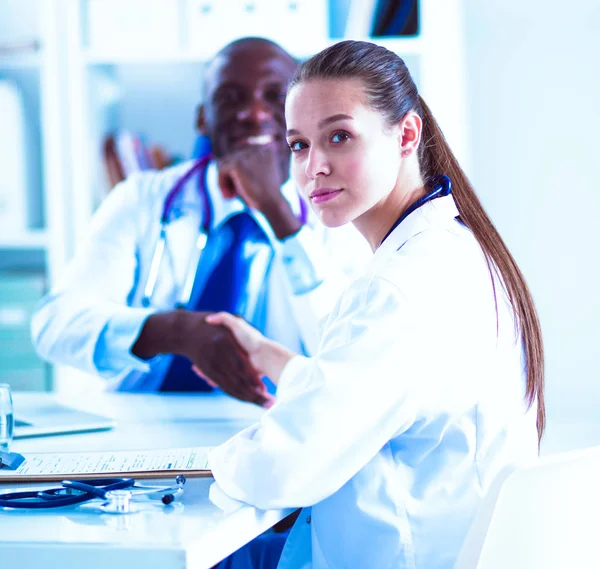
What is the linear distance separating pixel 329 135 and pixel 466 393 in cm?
44

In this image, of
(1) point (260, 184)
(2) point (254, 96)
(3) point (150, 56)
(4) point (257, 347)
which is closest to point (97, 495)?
(4) point (257, 347)

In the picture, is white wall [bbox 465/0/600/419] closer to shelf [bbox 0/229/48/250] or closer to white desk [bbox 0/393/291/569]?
shelf [bbox 0/229/48/250]

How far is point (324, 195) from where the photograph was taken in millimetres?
1293

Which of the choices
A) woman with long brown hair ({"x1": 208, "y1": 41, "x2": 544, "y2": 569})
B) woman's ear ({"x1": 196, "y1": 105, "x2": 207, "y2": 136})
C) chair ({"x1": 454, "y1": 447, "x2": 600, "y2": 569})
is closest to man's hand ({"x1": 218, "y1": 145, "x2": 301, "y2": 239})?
woman's ear ({"x1": 196, "y1": 105, "x2": 207, "y2": 136})

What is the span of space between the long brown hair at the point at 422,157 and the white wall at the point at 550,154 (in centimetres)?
119

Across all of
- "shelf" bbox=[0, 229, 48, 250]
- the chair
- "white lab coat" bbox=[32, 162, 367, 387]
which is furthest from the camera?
"shelf" bbox=[0, 229, 48, 250]

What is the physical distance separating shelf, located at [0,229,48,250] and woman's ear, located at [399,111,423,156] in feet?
4.68

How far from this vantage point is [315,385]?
3.45 ft

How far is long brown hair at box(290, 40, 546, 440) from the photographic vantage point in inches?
48.9

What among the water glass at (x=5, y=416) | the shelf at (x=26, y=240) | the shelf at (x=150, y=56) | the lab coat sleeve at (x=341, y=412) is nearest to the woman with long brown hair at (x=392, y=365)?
the lab coat sleeve at (x=341, y=412)

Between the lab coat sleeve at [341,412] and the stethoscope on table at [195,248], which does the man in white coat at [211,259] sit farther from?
the lab coat sleeve at [341,412]

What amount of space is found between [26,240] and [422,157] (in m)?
1.48

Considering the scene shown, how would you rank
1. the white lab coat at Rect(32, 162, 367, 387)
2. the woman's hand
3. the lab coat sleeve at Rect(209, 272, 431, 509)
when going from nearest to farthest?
the lab coat sleeve at Rect(209, 272, 431, 509)
the woman's hand
the white lab coat at Rect(32, 162, 367, 387)

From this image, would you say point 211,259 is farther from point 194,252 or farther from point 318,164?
point 318,164
